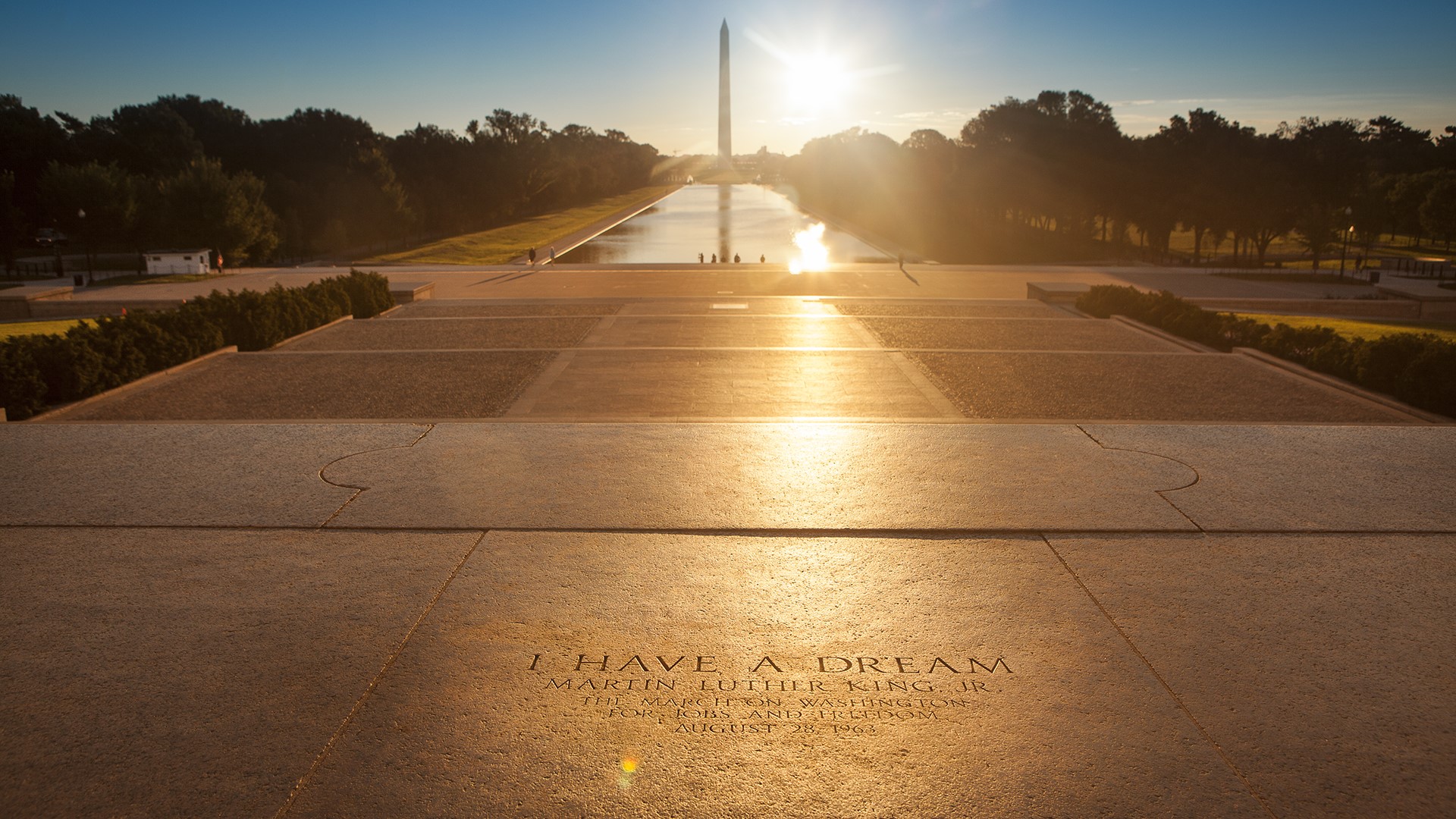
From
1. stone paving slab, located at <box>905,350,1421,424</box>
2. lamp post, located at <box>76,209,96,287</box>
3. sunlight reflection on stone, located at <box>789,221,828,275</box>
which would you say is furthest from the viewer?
lamp post, located at <box>76,209,96,287</box>

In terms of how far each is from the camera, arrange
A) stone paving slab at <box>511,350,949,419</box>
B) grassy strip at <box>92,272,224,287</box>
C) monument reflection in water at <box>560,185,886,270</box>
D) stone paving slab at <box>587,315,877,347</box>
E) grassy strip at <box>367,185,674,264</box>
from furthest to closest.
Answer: monument reflection in water at <box>560,185,886,270</box>, grassy strip at <box>367,185,674,264</box>, grassy strip at <box>92,272,224,287</box>, stone paving slab at <box>587,315,877,347</box>, stone paving slab at <box>511,350,949,419</box>

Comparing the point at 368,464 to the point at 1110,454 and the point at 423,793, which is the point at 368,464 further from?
the point at 1110,454

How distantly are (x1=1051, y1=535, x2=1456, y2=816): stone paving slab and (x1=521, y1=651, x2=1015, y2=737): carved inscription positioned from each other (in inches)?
44.5

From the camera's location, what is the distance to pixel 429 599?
5.89 m

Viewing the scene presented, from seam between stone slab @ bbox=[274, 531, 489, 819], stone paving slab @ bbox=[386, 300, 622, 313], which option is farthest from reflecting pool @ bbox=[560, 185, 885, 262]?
seam between stone slab @ bbox=[274, 531, 489, 819]

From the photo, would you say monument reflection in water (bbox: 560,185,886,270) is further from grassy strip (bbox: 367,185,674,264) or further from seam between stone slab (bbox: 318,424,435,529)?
seam between stone slab (bbox: 318,424,435,529)

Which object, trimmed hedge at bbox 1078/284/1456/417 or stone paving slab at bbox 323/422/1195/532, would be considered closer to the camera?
stone paving slab at bbox 323/422/1195/532

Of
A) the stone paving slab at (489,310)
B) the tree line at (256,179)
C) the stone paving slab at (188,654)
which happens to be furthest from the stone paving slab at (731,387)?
the tree line at (256,179)

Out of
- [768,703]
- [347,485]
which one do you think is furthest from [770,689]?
[347,485]

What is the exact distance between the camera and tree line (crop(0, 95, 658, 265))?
4462 cm

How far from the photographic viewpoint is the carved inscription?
452 centimetres

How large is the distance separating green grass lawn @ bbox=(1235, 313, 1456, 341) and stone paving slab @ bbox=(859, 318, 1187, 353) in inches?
154

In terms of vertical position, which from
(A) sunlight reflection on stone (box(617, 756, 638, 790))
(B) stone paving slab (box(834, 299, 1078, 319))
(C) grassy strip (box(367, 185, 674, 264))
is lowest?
(A) sunlight reflection on stone (box(617, 756, 638, 790))

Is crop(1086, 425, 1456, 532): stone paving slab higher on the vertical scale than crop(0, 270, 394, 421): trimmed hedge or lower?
lower
